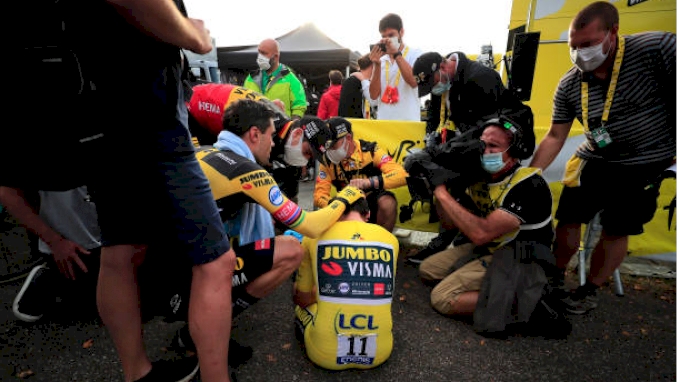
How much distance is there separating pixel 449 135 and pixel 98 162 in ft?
9.09

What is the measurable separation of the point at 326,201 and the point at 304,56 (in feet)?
24.7

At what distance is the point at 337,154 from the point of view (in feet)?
10.5

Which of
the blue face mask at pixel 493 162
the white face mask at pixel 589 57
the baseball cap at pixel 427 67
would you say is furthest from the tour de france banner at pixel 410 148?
the blue face mask at pixel 493 162

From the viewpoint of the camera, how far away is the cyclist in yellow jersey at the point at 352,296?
67.3 inches

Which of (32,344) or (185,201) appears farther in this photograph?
(32,344)

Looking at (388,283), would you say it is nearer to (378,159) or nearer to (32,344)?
(378,159)

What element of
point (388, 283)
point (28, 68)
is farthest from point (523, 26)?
point (28, 68)

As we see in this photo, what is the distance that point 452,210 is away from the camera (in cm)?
238

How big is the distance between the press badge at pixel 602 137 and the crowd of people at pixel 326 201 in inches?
0.6

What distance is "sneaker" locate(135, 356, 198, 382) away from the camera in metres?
1.49

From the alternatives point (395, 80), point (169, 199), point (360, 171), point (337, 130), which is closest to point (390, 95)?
point (395, 80)

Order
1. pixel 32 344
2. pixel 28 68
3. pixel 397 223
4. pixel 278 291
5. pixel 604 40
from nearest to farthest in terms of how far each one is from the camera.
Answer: pixel 28 68 < pixel 32 344 < pixel 604 40 < pixel 278 291 < pixel 397 223

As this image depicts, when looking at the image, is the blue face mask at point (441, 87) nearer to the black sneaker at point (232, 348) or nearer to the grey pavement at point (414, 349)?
the grey pavement at point (414, 349)

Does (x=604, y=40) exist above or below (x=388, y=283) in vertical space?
above
